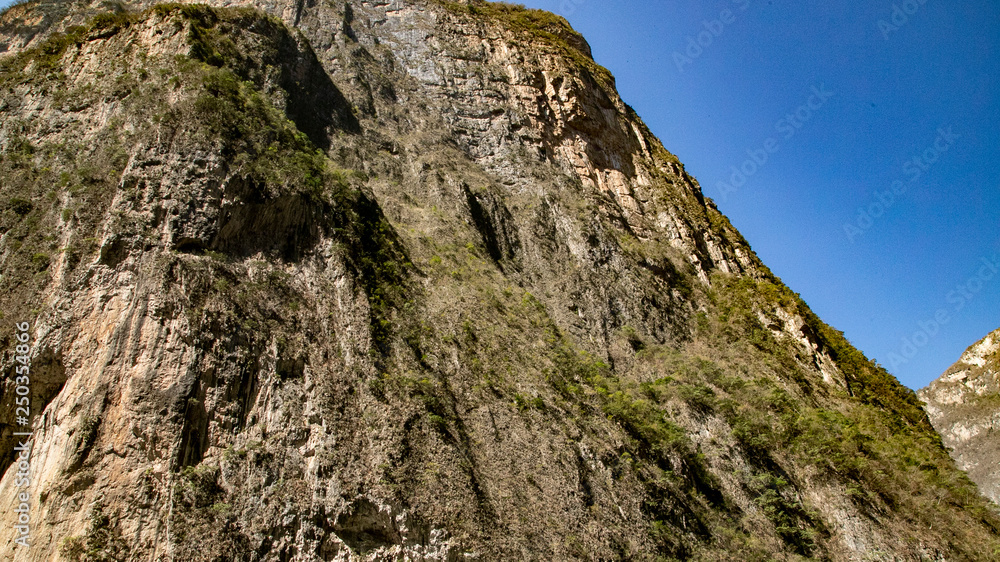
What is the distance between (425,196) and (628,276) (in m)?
7.62

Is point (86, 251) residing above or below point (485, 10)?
below

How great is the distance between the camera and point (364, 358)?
11.6m

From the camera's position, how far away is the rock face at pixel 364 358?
30.2 feet

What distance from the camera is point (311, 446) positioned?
9.91 m

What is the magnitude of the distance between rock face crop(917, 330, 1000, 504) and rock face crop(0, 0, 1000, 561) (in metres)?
11.3

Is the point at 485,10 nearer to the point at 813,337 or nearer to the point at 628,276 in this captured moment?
the point at 628,276

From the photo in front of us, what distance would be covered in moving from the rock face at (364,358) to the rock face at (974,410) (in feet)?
37.0

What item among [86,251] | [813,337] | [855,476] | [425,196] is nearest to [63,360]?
[86,251]

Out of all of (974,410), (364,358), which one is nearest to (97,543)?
(364,358)

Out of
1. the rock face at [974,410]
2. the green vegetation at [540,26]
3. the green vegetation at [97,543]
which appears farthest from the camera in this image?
the green vegetation at [540,26]

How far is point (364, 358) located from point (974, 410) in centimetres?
3346

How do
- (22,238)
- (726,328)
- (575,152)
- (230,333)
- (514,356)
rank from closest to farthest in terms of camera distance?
(230,333)
(22,238)
(514,356)
(726,328)
(575,152)

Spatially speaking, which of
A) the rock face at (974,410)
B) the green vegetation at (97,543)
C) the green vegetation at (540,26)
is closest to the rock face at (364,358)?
the green vegetation at (97,543)

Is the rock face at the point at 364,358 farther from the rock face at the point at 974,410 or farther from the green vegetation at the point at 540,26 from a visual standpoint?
the rock face at the point at 974,410
